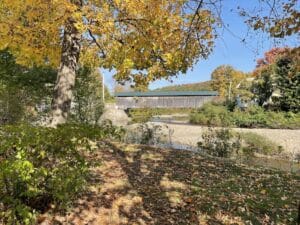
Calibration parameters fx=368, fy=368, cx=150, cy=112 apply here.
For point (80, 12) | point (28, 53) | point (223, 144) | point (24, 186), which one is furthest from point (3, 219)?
point (223, 144)

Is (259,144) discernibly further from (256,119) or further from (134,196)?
(256,119)

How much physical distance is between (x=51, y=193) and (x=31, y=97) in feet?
26.8

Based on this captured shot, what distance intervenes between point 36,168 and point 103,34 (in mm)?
3526

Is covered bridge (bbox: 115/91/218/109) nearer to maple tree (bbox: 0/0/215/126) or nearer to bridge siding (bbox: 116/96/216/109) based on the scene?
bridge siding (bbox: 116/96/216/109)

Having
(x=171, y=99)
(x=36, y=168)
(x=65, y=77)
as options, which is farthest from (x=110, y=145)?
(x=171, y=99)

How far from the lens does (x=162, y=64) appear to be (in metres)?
7.98

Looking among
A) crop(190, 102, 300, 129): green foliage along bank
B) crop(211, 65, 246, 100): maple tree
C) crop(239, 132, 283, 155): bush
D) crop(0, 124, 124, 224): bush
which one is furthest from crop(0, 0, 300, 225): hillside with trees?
crop(211, 65, 246, 100): maple tree

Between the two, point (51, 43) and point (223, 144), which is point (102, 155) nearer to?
point (51, 43)

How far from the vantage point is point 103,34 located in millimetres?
6672

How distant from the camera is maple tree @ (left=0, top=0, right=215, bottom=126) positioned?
6.56 meters

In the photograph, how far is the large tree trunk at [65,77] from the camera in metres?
7.76

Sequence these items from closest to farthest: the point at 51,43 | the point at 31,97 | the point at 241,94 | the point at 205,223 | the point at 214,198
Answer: the point at 205,223, the point at 214,198, the point at 51,43, the point at 31,97, the point at 241,94

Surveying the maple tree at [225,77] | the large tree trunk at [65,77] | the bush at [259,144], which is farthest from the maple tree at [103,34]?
the maple tree at [225,77]

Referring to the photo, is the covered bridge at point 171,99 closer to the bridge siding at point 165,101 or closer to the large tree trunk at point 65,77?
the bridge siding at point 165,101
